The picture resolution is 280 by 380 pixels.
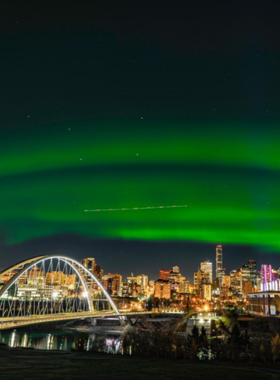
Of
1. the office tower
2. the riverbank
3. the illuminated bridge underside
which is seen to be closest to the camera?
the riverbank

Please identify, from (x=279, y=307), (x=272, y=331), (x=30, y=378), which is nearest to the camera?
(x=30, y=378)

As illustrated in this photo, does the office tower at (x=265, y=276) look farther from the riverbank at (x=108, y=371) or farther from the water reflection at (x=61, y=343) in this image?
the riverbank at (x=108, y=371)

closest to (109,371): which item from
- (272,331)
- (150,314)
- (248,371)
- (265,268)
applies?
(248,371)

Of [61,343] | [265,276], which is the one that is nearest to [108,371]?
[61,343]

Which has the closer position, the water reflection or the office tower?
the water reflection

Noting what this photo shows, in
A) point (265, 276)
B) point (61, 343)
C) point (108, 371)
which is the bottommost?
point (61, 343)

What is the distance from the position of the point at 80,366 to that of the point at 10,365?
346cm

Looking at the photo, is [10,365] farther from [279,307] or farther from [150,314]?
[150,314]

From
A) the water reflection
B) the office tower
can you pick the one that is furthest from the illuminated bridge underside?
the office tower

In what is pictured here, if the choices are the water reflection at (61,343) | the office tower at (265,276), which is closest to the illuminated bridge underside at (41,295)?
the water reflection at (61,343)

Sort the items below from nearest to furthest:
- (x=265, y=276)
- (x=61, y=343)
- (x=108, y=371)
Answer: (x=108, y=371) < (x=61, y=343) < (x=265, y=276)

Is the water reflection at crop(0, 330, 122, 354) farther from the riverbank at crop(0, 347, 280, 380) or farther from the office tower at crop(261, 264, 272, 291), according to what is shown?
the office tower at crop(261, 264, 272, 291)

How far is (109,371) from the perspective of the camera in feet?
56.4

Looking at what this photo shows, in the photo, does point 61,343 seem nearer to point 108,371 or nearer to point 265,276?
point 108,371
